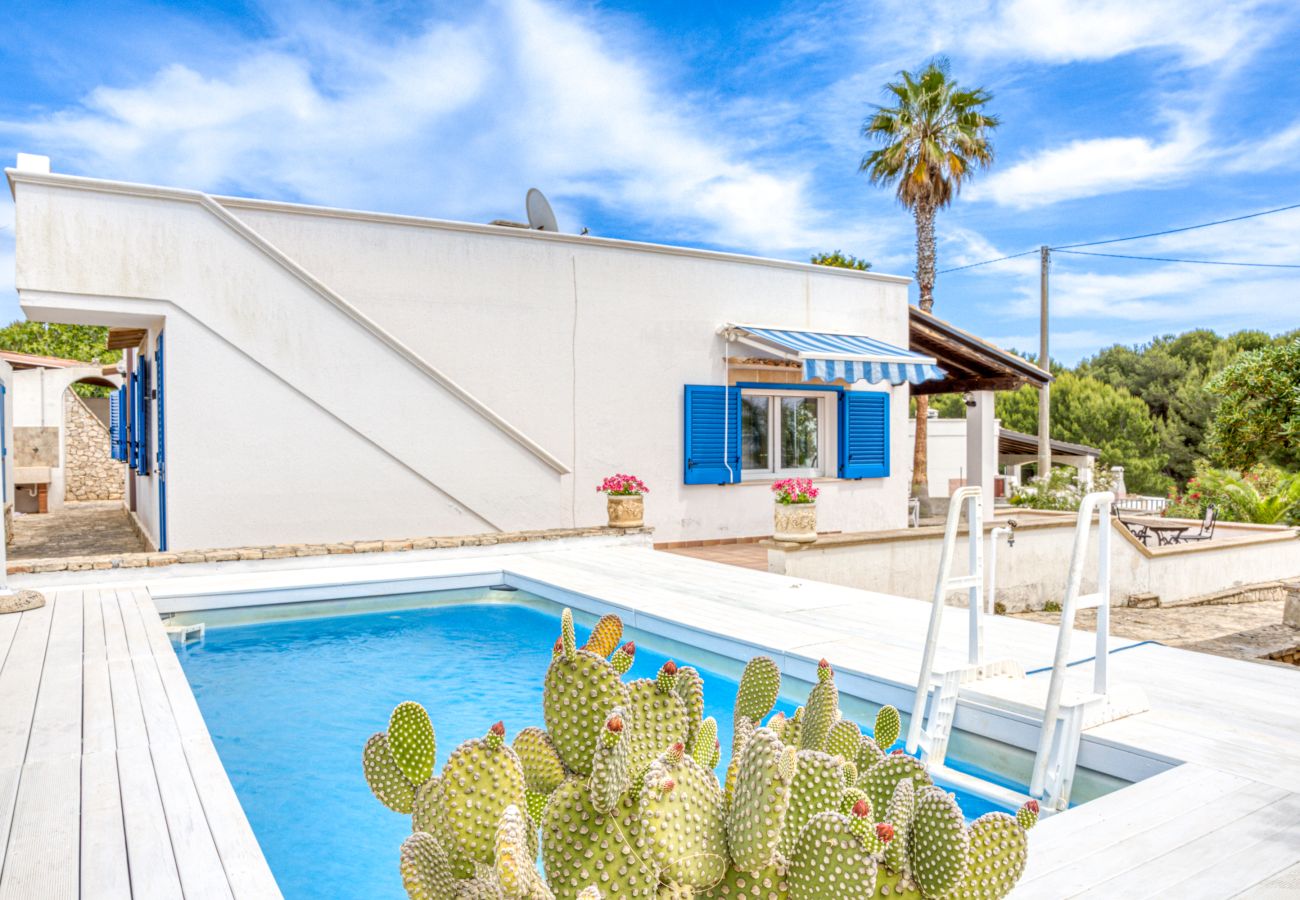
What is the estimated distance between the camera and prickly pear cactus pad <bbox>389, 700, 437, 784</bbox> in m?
1.69

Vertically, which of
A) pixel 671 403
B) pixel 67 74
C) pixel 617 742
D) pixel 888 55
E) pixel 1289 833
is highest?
pixel 67 74

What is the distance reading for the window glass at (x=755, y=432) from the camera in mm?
14312

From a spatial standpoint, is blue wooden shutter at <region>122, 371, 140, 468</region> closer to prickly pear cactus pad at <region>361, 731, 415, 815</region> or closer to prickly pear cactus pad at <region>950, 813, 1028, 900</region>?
prickly pear cactus pad at <region>361, 731, 415, 815</region>

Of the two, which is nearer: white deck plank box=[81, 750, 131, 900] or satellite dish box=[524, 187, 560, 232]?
white deck plank box=[81, 750, 131, 900]

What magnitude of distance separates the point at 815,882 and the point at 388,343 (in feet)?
34.2

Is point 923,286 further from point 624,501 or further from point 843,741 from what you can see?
point 843,741

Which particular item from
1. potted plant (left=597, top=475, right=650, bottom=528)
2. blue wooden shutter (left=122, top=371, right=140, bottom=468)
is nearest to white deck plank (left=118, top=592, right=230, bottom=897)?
potted plant (left=597, top=475, right=650, bottom=528)

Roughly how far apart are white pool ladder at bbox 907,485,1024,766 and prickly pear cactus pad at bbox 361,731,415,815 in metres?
3.41

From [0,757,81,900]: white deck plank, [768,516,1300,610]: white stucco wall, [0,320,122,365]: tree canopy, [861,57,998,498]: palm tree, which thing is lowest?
[768,516,1300,610]: white stucco wall

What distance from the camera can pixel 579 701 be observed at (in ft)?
5.43

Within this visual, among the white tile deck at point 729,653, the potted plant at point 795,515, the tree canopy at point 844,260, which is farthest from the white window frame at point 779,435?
the tree canopy at point 844,260

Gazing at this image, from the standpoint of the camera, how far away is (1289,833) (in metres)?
3.32

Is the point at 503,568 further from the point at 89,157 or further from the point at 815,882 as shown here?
the point at 89,157

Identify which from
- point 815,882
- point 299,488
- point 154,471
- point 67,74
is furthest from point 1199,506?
point 67,74
